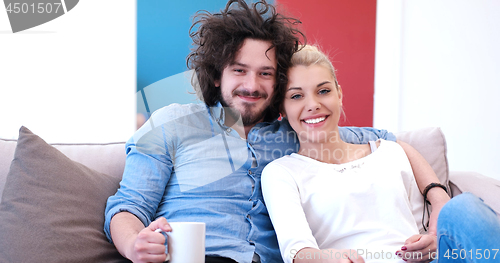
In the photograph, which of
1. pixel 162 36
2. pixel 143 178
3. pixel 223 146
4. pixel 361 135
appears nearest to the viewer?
pixel 143 178

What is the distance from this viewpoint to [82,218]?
1150 millimetres

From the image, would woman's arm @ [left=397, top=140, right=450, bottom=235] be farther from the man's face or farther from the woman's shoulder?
the man's face

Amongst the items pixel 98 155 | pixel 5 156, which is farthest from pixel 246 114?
pixel 5 156

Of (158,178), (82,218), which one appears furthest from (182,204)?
(82,218)

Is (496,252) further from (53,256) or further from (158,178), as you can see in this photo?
(53,256)

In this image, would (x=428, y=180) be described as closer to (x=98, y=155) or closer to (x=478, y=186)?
(x=478, y=186)

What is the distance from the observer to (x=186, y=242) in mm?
800

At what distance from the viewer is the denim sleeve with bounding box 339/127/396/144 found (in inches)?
57.9

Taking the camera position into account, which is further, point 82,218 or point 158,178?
point 158,178

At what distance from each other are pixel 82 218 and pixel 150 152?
276 millimetres

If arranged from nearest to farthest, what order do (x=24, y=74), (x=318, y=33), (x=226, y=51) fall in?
(x=226, y=51) → (x=24, y=74) → (x=318, y=33)

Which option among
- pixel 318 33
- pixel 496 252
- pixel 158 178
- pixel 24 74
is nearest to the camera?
pixel 496 252

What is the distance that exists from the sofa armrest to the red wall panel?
2101 millimetres

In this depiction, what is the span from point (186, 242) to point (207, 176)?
1.73 ft
